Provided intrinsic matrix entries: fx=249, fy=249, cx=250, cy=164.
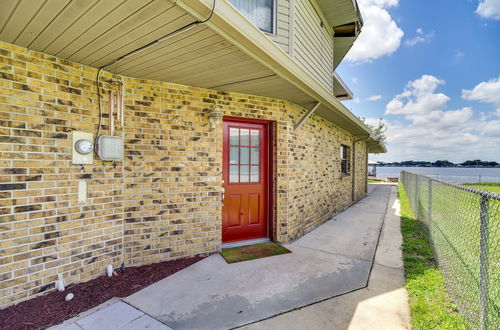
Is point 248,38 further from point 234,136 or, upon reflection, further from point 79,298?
point 79,298

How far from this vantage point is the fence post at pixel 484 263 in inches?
73.1

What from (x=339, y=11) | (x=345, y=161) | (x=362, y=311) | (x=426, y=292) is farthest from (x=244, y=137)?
(x=345, y=161)

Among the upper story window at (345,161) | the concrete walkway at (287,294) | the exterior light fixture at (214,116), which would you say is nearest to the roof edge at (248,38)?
the exterior light fixture at (214,116)

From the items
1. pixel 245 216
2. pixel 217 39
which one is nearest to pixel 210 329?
pixel 245 216

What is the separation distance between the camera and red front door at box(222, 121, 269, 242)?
4328 mm

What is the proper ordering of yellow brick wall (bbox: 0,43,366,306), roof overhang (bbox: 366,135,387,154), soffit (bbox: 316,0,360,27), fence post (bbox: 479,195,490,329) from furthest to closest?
1. roof overhang (bbox: 366,135,387,154)
2. soffit (bbox: 316,0,360,27)
3. yellow brick wall (bbox: 0,43,366,306)
4. fence post (bbox: 479,195,490,329)

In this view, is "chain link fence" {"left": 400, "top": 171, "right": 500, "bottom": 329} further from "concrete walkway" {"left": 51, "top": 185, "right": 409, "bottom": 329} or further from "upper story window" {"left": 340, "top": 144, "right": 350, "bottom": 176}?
"upper story window" {"left": 340, "top": 144, "right": 350, "bottom": 176}

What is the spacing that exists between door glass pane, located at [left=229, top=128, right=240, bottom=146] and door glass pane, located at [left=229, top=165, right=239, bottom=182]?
0.41m

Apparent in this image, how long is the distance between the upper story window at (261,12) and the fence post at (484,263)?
13.9 feet

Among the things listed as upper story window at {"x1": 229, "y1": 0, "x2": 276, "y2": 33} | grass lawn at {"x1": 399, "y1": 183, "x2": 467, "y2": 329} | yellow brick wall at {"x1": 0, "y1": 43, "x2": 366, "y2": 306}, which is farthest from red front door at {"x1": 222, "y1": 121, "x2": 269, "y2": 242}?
grass lawn at {"x1": 399, "y1": 183, "x2": 467, "y2": 329}

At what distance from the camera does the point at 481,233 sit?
1.97m

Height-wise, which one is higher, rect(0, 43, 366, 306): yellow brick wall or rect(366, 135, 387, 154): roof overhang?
rect(366, 135, 387, 154): roof overhang

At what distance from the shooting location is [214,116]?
388 centimetres

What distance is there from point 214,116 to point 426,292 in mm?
3510
